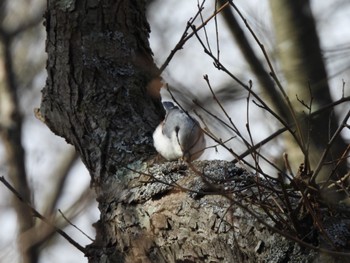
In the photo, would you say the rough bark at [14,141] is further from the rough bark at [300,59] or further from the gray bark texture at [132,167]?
the rough bark at [300,59]

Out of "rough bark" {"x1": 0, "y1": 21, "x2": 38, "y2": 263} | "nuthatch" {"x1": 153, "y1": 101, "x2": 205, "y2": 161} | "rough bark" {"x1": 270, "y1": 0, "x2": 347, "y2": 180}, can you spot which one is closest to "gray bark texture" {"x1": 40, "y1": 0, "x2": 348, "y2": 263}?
"nuthatch" {"x1": 153, "y1": 101, "x2": 205, "y2": 161}

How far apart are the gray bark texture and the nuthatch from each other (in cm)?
5

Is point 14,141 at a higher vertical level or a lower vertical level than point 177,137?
higher

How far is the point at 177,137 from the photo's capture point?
2.54 m

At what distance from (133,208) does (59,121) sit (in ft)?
1.87

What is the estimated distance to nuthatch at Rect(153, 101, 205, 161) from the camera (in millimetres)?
2457

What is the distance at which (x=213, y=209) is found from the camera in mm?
1964

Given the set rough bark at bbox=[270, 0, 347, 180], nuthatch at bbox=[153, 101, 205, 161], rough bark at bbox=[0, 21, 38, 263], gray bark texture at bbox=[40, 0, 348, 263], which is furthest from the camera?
rough bark at bbox=[0, 21, 38, 263]

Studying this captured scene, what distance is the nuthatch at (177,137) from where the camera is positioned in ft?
8.06

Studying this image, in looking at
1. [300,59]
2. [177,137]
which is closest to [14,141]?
[300,59]

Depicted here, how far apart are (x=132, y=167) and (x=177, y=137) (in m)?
0.25

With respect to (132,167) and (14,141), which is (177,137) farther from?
(14,141)

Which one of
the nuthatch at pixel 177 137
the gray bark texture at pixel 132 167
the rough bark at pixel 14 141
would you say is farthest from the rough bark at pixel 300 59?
the rough bark at pixel 14 141

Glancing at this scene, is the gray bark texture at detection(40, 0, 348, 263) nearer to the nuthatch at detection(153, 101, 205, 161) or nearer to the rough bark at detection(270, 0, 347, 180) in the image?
the nuthatch at detection(153, 101, 205, 161)
